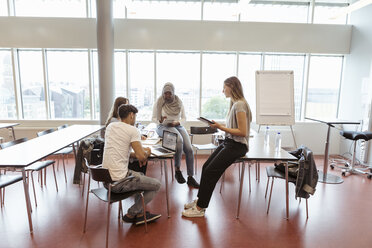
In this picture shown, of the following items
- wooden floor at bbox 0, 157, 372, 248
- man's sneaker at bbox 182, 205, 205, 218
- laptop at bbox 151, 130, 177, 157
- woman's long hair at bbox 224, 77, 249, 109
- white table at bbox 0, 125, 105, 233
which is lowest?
wooden floor at bbox 0, 157, 372, 248

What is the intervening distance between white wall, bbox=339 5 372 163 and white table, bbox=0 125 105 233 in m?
5.27

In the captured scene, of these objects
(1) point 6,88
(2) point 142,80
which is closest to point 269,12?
(2) point 142,80

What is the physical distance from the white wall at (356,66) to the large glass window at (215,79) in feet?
8.15

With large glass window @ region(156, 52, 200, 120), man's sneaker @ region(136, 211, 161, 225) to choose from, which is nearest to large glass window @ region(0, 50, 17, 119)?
large glass window @ region(156, 52, 200, 120)

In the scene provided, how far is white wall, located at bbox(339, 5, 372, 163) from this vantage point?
4551 millimetres

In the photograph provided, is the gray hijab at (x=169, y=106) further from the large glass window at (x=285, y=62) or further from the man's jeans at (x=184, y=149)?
the large glass window at (x=285, y=62)

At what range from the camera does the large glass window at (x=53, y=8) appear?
4.85m

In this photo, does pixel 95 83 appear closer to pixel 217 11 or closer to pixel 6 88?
pixel 6 88

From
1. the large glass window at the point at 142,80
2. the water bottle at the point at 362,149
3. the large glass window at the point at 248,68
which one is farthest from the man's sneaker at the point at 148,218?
the water bottle at the point at 362,149

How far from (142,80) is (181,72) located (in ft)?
2.90

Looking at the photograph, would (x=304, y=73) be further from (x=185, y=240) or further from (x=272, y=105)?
(x=185, y=240)

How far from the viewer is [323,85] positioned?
209 inches

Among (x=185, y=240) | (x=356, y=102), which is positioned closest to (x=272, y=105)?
(x=356, y=102)

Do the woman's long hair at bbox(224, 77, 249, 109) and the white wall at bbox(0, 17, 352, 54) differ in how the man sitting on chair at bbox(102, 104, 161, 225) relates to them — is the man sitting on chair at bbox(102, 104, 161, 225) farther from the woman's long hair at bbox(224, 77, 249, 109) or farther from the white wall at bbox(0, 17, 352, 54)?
the white wall at bbox(0, 17, 352, 54)
